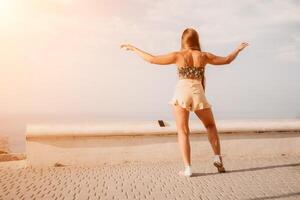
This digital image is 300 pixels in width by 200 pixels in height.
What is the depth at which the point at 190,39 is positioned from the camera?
6102 millimetres

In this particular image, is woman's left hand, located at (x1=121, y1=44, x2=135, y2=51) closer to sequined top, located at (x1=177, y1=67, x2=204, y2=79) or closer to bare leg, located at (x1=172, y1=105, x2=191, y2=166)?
sequined top, located at (x1=177, y1=67, x2=204, y2=79)

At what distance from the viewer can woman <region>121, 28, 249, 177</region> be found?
19.8ft

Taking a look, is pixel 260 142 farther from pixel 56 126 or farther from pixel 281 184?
pixel 56 126

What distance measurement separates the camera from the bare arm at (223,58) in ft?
20.0

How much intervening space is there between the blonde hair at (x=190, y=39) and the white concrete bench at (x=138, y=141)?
1502mm

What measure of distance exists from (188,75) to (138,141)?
1510mm

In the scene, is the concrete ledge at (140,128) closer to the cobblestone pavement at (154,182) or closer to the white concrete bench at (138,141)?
the white concrete bench at (138,141)

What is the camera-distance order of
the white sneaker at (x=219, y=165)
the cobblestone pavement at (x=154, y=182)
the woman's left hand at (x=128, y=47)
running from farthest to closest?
the white sneaker at (x=219, y=165) < the woman's left hand at (x=128, y=47) < the cobblestone pavement at (x=154, y=182)

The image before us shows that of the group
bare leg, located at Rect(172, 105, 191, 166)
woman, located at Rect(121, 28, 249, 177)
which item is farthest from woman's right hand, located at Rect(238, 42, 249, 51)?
bare leg, located at Rect(172, 105, 191, 166)

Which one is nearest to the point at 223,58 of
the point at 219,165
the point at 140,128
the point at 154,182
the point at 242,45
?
the point at 242,45

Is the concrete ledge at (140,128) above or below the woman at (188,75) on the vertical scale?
below

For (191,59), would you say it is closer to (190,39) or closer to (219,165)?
(190,39)

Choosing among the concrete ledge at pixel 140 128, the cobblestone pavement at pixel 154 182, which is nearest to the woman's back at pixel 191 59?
the concrete ledge at pixel 140 128

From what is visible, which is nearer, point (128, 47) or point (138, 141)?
point (128, 47)
